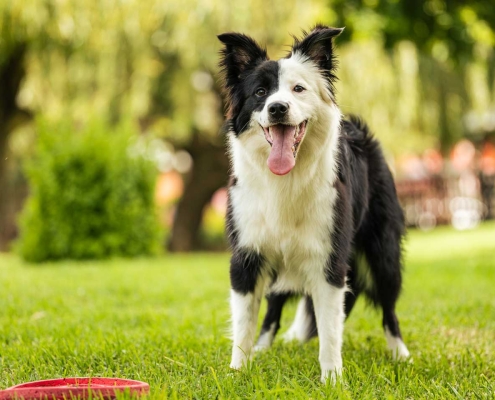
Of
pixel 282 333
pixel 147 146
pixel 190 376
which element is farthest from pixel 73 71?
pixel 190 376

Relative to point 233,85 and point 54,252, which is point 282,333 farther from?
point 54,252

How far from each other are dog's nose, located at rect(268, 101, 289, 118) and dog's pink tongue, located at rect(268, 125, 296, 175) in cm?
10


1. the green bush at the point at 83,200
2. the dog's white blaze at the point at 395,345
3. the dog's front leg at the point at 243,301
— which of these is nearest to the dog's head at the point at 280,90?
the dog's front leg at the point at 243,301

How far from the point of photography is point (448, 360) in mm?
3807

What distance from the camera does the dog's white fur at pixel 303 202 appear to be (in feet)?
11.2

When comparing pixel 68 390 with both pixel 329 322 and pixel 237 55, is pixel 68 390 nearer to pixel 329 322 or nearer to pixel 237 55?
pixel 329 322

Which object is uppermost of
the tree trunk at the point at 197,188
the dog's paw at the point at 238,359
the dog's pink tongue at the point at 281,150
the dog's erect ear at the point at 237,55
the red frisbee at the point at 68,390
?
the dog's erect ear at the point at 237,55

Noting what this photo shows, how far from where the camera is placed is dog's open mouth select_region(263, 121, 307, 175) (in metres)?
3.31

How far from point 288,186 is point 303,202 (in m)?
0.12

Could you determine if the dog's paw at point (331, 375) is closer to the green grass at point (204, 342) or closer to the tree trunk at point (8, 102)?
the green grass at point (204, 342)

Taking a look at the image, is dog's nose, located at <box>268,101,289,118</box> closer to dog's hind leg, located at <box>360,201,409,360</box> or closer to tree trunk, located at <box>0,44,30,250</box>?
dog's hind leg, located at <box>360,201,409,360</box>

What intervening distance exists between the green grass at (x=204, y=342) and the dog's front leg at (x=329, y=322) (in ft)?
0.31

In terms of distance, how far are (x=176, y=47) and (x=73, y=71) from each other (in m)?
2.28

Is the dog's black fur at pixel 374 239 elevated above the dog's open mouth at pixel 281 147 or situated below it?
below
